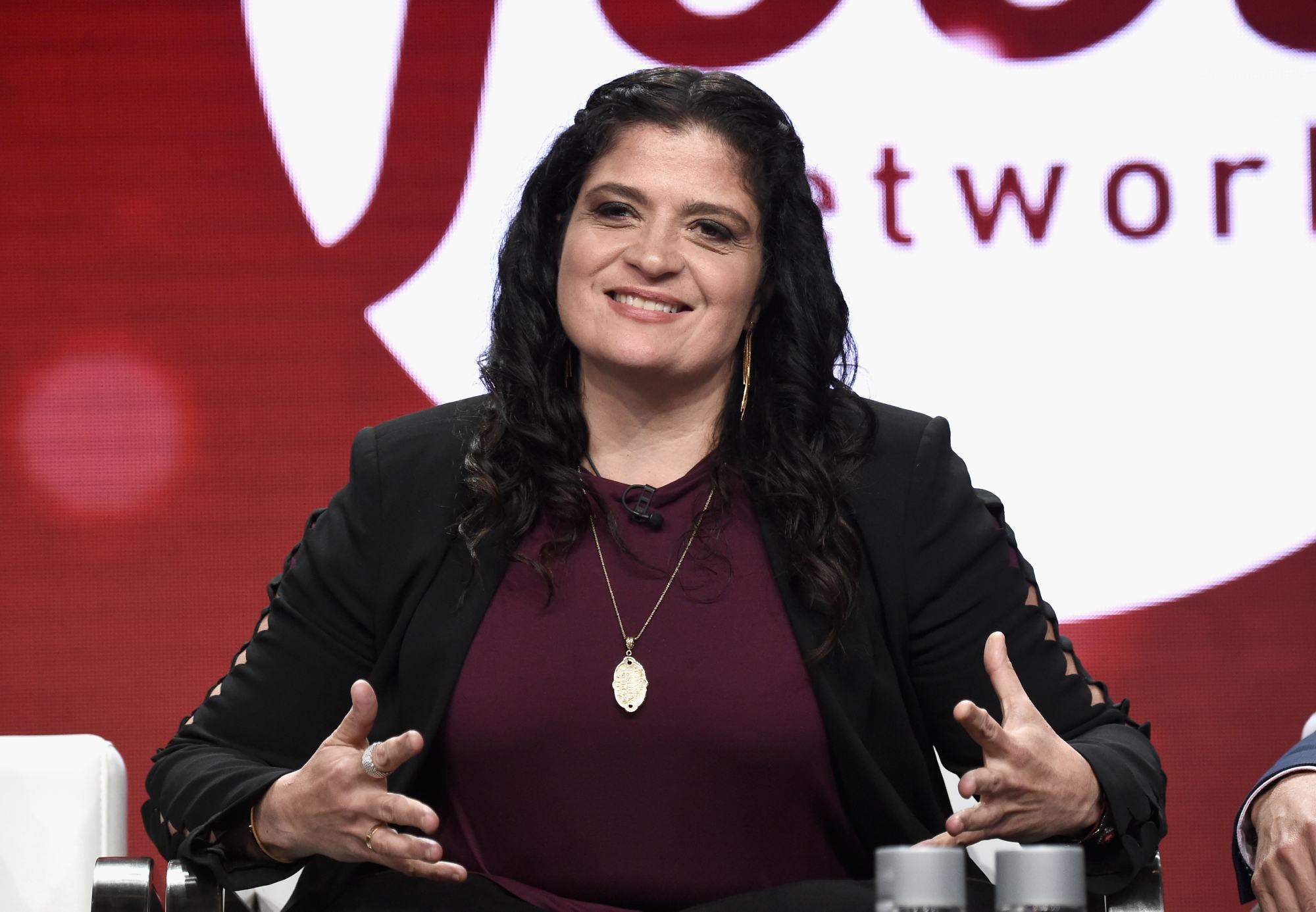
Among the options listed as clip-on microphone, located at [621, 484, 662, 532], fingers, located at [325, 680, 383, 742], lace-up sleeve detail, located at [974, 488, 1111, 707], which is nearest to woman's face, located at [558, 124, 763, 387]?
clip-on microphone, located at [621, 484, 662, 532]

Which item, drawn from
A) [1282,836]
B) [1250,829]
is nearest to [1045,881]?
[1282,836]

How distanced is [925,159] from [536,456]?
107 centimetres

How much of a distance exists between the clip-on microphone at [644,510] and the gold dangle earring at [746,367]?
16 cm

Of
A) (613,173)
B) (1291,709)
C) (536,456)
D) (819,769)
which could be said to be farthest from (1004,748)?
(1291,709)

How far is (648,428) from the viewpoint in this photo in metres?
1.97

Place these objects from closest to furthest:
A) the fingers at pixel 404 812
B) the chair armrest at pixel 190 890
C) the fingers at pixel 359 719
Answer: the fingers at pixel 404 812, the fingers at pixel 359 719, the chair armrest at pixel 190 890

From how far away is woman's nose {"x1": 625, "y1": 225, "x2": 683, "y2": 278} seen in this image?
1.86 metres

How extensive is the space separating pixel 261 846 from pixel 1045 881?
37.0 inches

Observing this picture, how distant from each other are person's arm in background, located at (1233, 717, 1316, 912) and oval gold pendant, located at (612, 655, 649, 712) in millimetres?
648

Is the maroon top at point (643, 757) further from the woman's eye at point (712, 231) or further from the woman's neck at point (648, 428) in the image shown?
the woman's eye at point (712, 231)

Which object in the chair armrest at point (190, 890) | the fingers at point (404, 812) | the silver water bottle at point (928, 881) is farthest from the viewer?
the chair armrest at point (190, 890)

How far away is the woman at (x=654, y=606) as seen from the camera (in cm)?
172

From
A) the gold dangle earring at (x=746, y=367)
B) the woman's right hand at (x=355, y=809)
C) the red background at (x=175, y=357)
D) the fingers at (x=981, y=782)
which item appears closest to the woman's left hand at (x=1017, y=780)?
the fingers at (x=981, y=782)

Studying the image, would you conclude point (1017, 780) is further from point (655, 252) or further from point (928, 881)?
point (655, 252)
